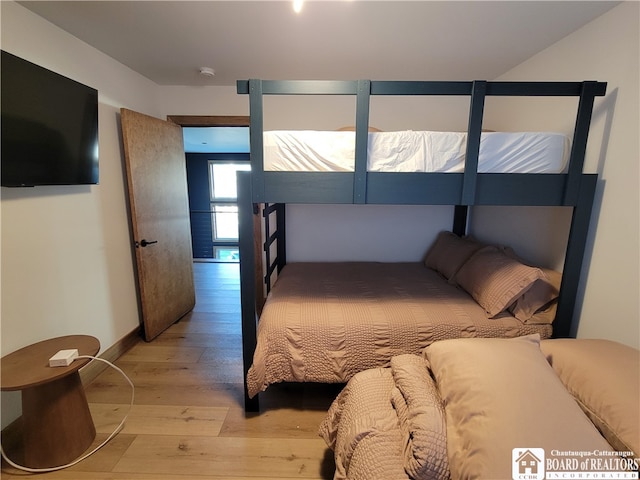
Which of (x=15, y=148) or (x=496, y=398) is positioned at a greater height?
(x=15, y=148)

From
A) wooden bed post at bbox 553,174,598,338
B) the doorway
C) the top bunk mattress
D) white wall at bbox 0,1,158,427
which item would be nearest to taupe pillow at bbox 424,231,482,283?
wooden bed post at bbox 553,174,598,338

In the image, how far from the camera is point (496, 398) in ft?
3.23

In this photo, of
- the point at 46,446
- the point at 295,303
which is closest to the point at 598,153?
the point at 295,303

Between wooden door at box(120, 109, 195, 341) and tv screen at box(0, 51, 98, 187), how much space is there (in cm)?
37

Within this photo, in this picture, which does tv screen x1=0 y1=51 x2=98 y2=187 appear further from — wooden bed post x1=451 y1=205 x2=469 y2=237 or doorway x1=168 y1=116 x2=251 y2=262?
doorway x1=168 y1=116 x2=251 y2=262

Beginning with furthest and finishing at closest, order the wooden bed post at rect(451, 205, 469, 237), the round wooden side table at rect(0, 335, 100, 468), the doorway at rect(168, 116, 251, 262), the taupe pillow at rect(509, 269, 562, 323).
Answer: the doorway at rect(168, 116, 251, 262), the wooden bed post at rect(451, 205, 469, 237), the taupe pillow at rect(509, 269, 562, 323), the round wooden side table at rect(0, 335, 100, 468)

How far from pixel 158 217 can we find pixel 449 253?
2629 millimetres

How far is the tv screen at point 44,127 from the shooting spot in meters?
1.44

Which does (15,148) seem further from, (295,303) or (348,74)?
(348,74)

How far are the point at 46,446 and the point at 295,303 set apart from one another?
1.42 m

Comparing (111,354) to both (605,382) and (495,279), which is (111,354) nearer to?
(495,279)

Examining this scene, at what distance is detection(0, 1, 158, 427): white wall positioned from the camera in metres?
1.57

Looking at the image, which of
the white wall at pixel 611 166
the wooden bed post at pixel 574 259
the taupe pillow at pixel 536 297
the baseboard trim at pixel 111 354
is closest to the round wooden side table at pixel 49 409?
the baseboard trim at pixel 111 354

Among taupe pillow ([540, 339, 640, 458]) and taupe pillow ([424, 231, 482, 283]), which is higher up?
taupe pillow ([424, 231, 482, 283])
